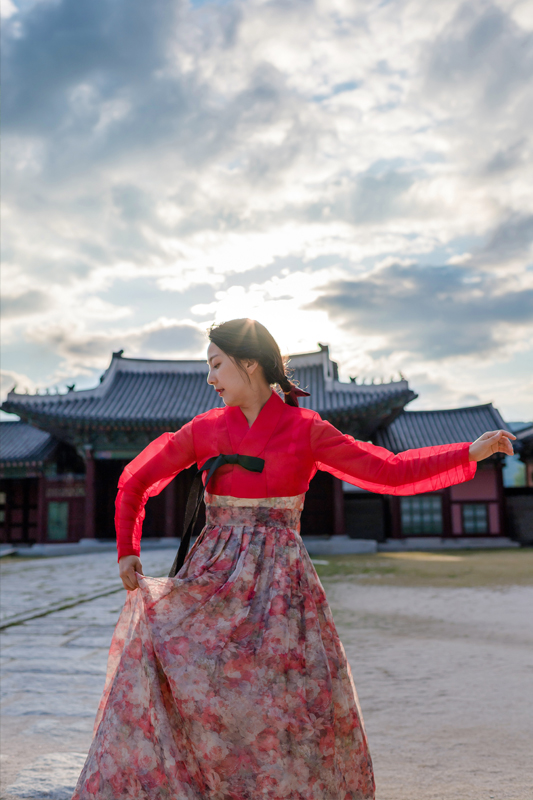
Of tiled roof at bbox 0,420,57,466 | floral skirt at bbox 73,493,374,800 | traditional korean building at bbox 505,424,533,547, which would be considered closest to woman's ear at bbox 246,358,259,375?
floral skirt at bbox 73,493,374,800

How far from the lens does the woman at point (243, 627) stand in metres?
→ 1.35

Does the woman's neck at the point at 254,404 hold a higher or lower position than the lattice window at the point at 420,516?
higher

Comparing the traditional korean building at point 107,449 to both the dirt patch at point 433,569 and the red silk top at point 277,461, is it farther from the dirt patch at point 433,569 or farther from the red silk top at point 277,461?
the red silk top at point 277,461

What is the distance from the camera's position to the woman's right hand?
154 cm

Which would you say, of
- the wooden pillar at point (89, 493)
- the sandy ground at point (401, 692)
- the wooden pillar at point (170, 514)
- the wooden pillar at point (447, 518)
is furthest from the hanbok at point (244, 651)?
the wooden pillar at point (447, 518)

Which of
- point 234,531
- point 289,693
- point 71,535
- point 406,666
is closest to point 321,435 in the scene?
point 234,531

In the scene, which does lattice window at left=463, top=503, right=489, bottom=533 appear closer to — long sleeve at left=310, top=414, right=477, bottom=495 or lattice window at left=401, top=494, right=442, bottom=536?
lattice window at left=401, top=494, right=442, bottom=536

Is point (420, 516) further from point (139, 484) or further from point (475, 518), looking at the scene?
point (139, 484)

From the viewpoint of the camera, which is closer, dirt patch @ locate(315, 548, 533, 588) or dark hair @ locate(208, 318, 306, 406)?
dark hair @ locate(208, 318, 306, 406)

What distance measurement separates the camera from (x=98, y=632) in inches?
181

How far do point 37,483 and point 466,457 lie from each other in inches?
621

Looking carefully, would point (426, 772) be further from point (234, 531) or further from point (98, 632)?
point (98, 632)

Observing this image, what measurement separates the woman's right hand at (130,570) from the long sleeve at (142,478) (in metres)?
0.02

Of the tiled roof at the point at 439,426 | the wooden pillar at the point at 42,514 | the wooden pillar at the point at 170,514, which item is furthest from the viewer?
the tiled roof at the point at 439,426
